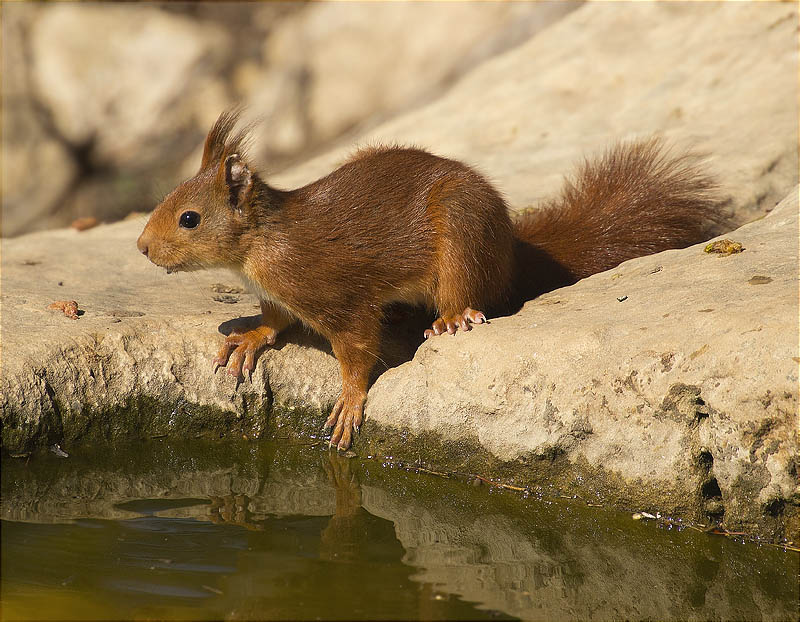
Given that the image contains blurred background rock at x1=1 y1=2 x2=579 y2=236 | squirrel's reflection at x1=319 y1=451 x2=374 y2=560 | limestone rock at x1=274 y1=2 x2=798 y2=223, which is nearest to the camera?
squirrel's reflection at x1=319 y1=451 x2=374 y2=560

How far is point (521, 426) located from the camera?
404cm

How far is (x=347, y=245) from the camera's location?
4668 mm

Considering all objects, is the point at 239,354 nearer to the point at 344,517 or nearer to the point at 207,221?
the point at 207,221

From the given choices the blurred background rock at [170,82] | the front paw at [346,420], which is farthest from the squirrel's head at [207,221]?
the blurred background rock at [170,82]

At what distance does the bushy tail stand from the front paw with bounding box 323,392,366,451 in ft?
4.12

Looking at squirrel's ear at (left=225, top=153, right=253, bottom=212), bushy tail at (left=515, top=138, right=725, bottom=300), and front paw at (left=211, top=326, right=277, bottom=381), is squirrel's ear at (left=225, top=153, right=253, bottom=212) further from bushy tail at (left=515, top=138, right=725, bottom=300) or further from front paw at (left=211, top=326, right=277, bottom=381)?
bushy tail at (left=515, top=138, right=725, bottom=300)

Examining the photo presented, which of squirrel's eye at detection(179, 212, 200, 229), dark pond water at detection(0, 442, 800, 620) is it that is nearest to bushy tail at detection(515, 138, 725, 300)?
dark pond water at detection(0, 442, 800, 620)

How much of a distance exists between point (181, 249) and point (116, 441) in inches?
39.7

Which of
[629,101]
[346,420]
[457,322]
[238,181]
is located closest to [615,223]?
[457,322]

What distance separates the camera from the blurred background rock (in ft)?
44.6

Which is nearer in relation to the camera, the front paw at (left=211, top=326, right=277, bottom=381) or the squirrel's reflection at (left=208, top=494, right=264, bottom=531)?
the squirrel's reflection at (left=208, top=494, right=264, bottom=531)

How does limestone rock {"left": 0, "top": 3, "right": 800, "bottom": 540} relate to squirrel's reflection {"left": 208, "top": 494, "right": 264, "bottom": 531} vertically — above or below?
above

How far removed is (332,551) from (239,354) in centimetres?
149

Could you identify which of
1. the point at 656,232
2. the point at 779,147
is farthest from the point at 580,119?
the point at 656,232
